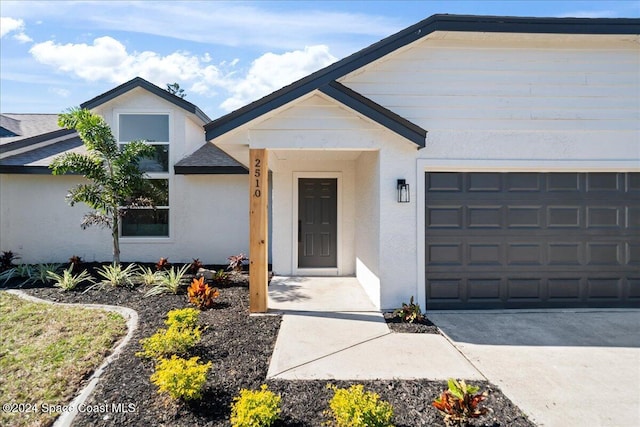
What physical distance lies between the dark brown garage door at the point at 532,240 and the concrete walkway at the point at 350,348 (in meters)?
1.43

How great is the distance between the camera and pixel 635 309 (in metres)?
5.74

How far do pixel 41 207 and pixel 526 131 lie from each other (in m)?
12.1

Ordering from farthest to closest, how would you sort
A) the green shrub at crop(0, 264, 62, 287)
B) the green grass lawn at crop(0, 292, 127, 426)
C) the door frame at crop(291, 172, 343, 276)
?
the door frame at crop(291, 172, 343, 276), the green shrub at crop(0, 264, 62, 287), the green grass lawn at crop(0, 292, 127, 426)

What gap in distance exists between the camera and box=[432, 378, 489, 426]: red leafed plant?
261cm

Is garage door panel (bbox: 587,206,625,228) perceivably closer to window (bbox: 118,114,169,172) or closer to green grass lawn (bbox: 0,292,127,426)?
green grass lawn (bbox: 0,292,127,426)

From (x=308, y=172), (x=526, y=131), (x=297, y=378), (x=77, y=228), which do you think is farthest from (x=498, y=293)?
(x=77, y=228)

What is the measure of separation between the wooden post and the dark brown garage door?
2.71 metres

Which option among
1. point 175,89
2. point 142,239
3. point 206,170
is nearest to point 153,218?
point 142,239

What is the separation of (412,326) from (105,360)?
3958 mm

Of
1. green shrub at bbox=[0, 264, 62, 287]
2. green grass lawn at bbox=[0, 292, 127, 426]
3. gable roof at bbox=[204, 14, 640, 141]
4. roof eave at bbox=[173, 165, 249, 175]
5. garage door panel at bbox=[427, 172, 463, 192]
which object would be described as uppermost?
gable roof at bbox=[204, 14, 640, 141]

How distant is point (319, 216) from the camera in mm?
8164

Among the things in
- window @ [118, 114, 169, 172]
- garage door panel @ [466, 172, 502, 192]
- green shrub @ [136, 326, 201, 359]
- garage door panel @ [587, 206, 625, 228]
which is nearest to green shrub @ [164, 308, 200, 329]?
green shrub @ [136, 326, 201, 359]

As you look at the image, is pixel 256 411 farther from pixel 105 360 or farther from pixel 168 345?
pixel 105 360

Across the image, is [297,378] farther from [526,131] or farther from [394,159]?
[526,131]
